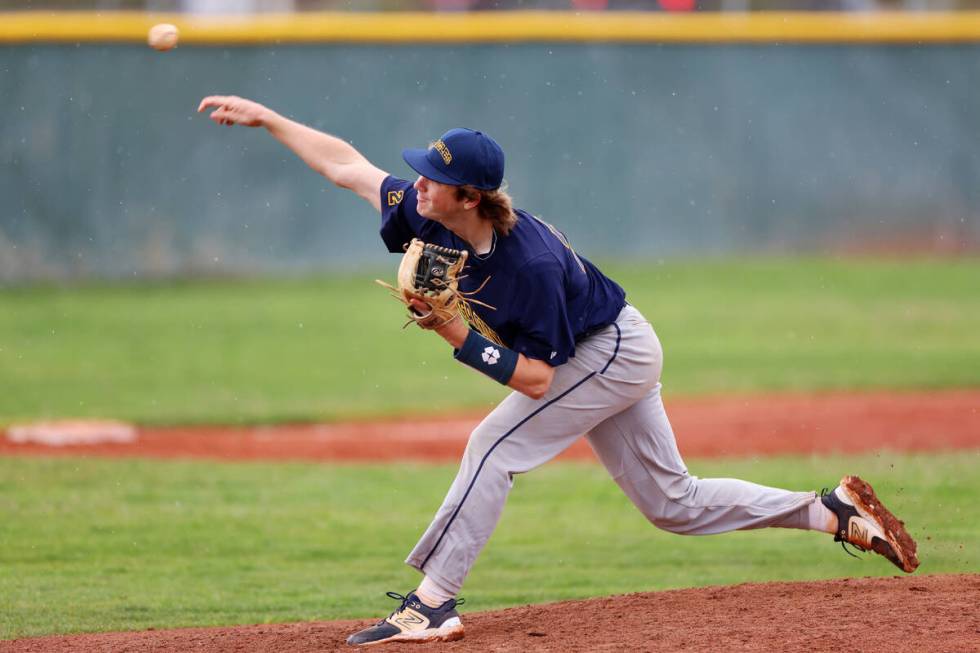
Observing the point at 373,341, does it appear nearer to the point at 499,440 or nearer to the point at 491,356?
the point at 499,440

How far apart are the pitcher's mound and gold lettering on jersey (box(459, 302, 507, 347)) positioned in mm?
1110

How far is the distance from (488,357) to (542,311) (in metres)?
0.26

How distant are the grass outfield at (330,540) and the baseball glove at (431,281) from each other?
1.99 meters

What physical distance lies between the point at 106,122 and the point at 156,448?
914cm

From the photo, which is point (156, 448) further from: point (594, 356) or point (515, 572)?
point (594, 356)

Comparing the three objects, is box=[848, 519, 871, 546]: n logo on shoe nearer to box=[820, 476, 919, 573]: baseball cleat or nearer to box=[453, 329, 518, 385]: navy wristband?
box=[820, 476, 919, 573]: baseball cleat

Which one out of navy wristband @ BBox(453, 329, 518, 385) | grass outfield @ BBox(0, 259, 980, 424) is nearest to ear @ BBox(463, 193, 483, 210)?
navy wristband @ BBox(453, 329, 518, 385)

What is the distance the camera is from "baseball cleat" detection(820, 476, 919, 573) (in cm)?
544

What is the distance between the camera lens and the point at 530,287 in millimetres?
4746

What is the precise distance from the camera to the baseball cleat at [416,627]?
4.86 metres

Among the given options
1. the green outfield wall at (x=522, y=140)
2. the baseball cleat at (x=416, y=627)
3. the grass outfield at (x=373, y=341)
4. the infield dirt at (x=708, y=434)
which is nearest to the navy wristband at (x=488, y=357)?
the baseball cleat at (x=416, y=627)

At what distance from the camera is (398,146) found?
62.3 feet

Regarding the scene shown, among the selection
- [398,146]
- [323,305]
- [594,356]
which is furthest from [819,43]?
[594,356]

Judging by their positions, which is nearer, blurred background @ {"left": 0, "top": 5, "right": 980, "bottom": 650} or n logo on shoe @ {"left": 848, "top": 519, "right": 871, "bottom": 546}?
n logo on shoe @ {"left": 848, "top": 519, "right": 871, "bottom": 546}
